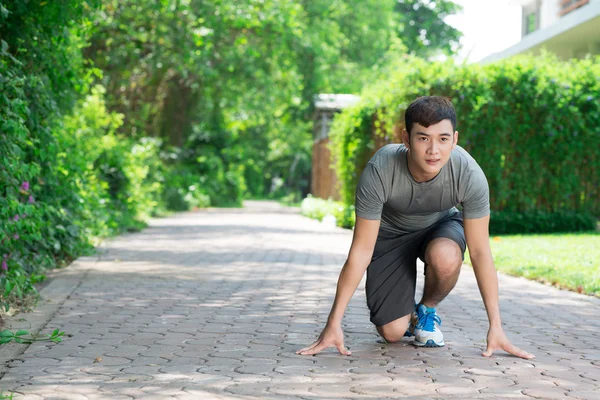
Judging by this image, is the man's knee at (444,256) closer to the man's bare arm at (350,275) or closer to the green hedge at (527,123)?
the man's bare arm at (350,275)

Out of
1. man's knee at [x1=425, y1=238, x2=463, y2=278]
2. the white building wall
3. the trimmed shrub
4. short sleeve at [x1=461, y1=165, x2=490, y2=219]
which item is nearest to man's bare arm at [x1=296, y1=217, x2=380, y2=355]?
man's knee at [x1=425, y1=238, x2=463, y2=278]

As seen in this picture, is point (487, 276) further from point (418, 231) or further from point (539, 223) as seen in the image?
point (539, 223)

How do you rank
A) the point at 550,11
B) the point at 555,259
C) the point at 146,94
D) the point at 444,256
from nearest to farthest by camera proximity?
1. the point at 444,256
2. the point at 555,259
3. the point at 550,11
4. the point at 146,94

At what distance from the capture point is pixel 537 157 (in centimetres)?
1634

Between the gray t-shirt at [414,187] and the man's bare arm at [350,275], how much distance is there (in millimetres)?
79

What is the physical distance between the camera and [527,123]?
53.6 ft

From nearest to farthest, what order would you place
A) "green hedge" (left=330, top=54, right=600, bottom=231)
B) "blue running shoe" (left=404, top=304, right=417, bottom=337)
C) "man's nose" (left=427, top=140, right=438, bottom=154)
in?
"man's nose" (left=427, top=140, right=438, bottom=154), "blue running shoe" (left=404, top=304, right=417, bottom=337), "green hedge" (left=330, top=54, right=600, bottom=231)

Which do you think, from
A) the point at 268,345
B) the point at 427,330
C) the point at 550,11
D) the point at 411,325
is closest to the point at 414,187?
the point at 427,330

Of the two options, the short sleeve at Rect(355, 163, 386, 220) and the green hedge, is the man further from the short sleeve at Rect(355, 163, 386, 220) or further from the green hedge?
the green hedge

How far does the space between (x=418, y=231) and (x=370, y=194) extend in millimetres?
721

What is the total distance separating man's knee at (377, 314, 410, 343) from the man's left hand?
0.64 metres

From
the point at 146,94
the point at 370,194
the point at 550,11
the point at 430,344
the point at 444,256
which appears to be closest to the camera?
the point at 370,194

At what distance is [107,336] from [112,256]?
6.12 m

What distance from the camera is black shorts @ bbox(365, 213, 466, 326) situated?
18.9 feet
